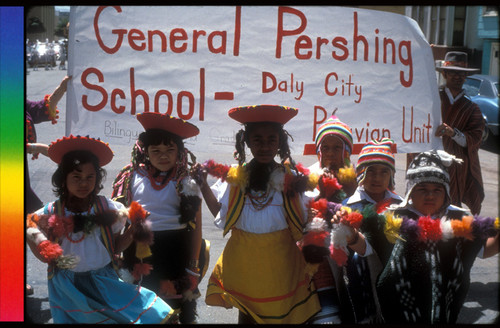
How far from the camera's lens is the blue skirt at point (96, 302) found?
3.09m

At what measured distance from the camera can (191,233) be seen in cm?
361

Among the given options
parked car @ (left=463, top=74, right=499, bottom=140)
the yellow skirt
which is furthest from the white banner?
parked car @ (left=463, top=74, right=499, bottom=140)

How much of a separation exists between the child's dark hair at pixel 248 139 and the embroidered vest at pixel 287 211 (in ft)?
0.82

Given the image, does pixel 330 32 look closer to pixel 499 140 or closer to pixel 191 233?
pixel 191 233

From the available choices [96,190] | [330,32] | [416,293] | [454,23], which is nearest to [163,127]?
[96,190]

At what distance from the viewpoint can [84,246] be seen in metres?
3.18

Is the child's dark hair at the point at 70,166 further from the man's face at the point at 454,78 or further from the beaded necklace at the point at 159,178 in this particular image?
the man's face at the point at 454,78

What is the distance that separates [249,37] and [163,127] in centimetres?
98

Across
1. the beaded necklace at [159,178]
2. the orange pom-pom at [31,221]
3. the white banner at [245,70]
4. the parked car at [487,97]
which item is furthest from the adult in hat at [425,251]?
the parked car at [487,97]

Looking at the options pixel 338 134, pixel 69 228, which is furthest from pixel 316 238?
pixel 69 228

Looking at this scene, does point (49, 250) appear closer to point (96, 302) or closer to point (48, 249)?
point (48, 249)

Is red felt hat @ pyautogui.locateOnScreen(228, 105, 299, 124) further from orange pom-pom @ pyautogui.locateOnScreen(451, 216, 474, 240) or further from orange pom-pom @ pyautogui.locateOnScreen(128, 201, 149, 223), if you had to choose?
orange pom-pom @ pyautogui.locateOnScreen(451, 216, 474, 240)

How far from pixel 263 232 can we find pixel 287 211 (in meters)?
0.18

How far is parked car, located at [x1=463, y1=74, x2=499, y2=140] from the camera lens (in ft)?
43.6
